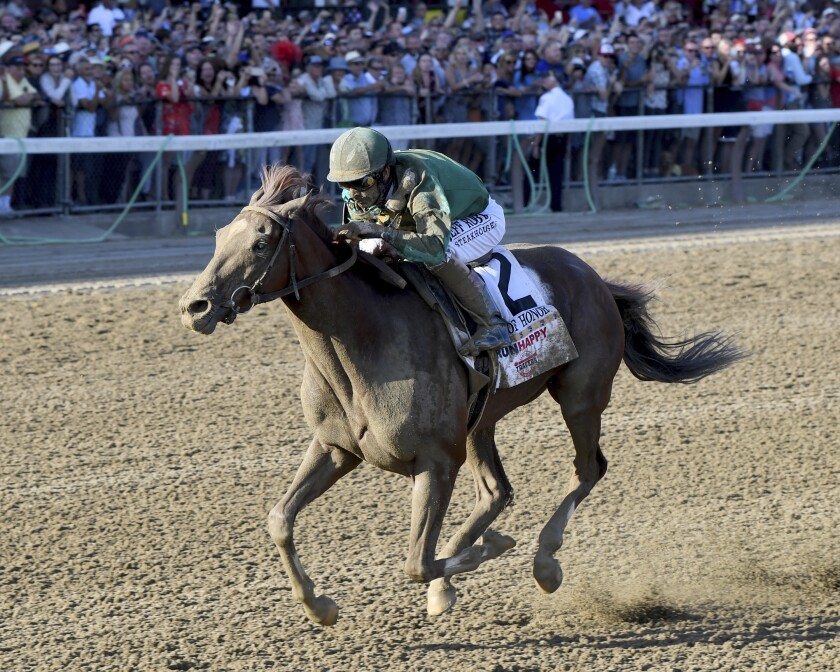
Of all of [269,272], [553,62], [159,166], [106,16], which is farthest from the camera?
[553,62]

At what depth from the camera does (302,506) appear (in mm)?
4934

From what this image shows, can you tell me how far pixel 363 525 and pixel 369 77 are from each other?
8700 mm

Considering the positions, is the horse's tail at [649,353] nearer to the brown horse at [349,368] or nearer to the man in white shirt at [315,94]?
the brown horse at [349,368]

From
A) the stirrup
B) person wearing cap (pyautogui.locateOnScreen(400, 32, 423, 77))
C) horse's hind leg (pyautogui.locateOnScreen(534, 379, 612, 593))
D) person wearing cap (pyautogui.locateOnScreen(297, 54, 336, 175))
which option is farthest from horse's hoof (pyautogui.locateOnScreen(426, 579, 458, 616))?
person wearing cap (pyautogui.locateOnScreen(400, 32, 423, 77))

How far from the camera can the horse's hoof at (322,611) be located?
4857 millimetres

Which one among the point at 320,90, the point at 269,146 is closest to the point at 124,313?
the point at 269,146

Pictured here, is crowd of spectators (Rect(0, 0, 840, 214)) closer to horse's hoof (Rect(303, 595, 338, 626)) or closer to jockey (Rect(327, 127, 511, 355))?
jockey (Rect(327, 127, 511, 355))

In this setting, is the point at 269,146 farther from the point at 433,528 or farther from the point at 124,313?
the point at 433,528

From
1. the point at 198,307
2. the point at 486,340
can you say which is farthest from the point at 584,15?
the point at 198,307

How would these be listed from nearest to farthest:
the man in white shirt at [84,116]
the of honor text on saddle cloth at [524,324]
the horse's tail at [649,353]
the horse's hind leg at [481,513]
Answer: the horse's hind leg at [481,513] → the of honor text on saddle cloth at [524,324] → the horse's tail at [649,353] → the man in white shirt at [84,116]

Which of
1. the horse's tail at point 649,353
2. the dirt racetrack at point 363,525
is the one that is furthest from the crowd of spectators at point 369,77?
the horse's tail at point 649,353

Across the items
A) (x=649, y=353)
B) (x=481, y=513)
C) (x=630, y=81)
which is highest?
(x=630, y=81)

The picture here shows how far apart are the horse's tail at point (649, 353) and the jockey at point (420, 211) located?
3.79 feet

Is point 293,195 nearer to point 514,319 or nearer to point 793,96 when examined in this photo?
point 514,319
